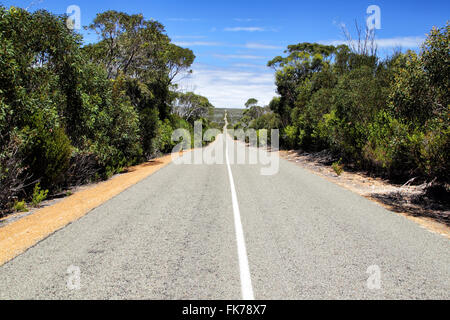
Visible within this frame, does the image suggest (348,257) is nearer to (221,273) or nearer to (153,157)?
(221,273)

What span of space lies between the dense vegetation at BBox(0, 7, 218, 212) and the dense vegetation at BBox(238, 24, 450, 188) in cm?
1005

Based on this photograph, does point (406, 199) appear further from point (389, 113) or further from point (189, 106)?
point (189, 106)

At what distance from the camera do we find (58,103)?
1070cm

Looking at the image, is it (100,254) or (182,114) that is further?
(182,114)

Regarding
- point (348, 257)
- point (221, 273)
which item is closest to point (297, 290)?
point (221, 273)

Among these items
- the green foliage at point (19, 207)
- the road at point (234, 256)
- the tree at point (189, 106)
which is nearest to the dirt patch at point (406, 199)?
the road at point (234, 256)

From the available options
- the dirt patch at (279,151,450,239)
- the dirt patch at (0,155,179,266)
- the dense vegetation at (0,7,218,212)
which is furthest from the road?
the dense vegetation at (0,7,218,212)

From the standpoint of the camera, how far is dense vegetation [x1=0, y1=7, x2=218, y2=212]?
7.77 m

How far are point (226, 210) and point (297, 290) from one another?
4098 mm

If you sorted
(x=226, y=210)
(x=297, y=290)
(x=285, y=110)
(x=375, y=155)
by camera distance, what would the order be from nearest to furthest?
1. (x=297, y=290)
2. (x=226, y=210)
3. (x=375, y=155)
4. (x=285, y=110)

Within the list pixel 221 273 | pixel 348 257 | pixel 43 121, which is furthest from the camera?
pixel 43 121

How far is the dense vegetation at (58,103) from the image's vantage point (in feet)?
25.5

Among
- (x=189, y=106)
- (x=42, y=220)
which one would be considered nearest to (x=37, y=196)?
(x=42, y=220)

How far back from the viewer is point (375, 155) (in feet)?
46.5
